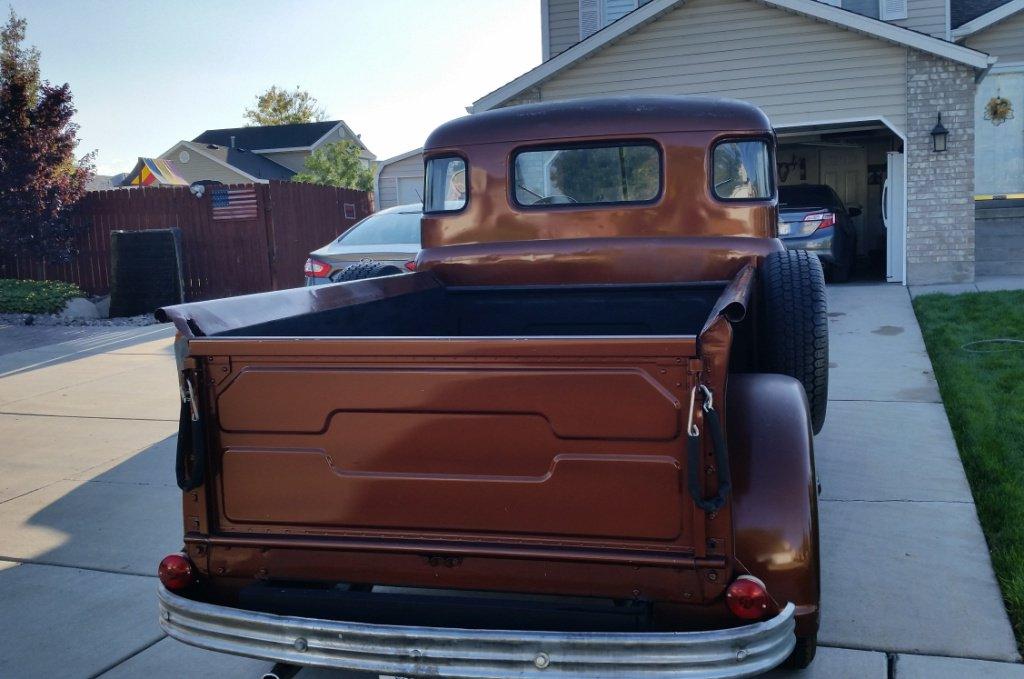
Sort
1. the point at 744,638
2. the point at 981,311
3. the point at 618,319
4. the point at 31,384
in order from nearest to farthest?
the point at 744,638
the point at 618,319
the point at 31,384
the point at 981,311

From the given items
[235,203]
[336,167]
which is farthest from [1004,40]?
[336,167]

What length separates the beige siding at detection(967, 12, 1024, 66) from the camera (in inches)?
590

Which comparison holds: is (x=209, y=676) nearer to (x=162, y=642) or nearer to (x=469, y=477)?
(x=162, y=642)

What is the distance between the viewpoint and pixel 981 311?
380 inches

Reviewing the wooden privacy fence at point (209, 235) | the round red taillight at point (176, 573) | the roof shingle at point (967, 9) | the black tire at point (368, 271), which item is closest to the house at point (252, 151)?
the wooden privacy fence at point (209, 235)

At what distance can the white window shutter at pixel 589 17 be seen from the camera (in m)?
15.1

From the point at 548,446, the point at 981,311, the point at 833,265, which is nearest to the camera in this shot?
the point at 548,446

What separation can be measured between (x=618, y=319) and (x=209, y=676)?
239 centimetres

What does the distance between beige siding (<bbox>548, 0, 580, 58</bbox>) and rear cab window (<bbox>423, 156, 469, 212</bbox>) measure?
36.6ft

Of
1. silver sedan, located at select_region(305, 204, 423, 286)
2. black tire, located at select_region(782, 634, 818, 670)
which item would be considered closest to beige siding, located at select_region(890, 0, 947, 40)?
silver sedan, located at select_region(305, 204, 423, 286)

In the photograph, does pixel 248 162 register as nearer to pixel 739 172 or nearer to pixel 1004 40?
pixel 1004 40

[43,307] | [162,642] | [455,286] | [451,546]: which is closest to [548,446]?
[451,546]

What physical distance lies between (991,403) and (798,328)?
3327 millimetres

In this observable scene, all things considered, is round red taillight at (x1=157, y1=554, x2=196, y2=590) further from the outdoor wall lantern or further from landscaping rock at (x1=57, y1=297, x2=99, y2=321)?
landscaping rock at (x1=57, y1=297, x2=99, y2=321)
